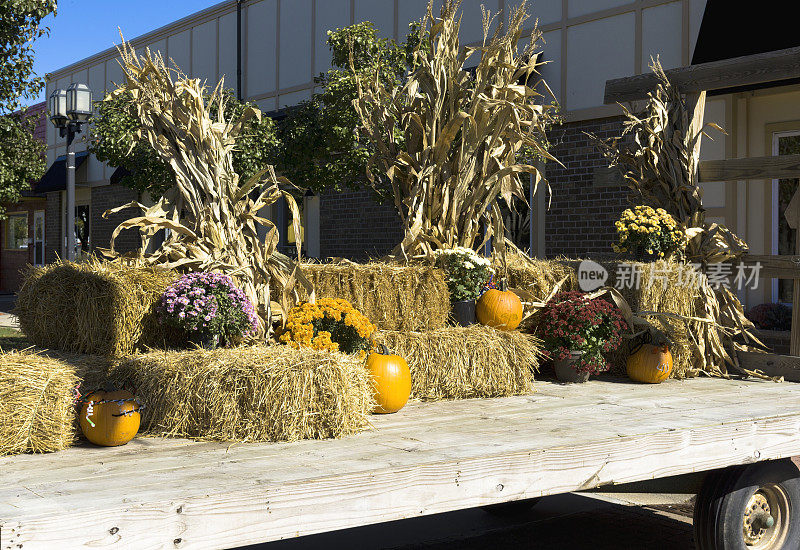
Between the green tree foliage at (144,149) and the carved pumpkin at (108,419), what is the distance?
5.96 metres

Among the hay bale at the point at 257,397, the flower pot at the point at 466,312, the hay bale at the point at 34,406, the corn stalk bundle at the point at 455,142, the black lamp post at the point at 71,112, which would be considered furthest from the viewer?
the black lamp post at the point at 71,112

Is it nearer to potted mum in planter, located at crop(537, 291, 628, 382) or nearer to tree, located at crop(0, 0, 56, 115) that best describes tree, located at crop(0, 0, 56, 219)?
tree, located at crop(0, 0, 56, 115)

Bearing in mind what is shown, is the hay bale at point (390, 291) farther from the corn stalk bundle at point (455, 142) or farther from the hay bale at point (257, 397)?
the hay bale at point (257, 397)

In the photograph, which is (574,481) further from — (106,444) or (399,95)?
(399,95)

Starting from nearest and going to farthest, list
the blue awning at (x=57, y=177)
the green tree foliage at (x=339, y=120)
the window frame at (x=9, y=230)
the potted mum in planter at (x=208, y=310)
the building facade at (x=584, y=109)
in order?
the potted mum in planter at (x=208, y=310) → the green tree foliage at (x=339, y=120) → the building facade at (x=584, y=109) → the blue awning at (x=57, y=177) → the window frame at (x=9, y=230)

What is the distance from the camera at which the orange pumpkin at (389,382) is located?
151 inches

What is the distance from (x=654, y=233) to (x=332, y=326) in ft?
7.42

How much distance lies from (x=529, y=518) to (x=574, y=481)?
2.29m

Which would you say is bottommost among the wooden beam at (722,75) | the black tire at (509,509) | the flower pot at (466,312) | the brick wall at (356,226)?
the black tire at (509,509)

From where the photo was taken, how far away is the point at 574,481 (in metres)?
2.87

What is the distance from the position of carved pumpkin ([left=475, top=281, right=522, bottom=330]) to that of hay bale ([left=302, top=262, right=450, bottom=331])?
0.72 feet

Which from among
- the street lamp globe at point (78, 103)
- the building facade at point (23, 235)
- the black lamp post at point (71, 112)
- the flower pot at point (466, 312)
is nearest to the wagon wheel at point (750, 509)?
the flower pot at point (466, 312)

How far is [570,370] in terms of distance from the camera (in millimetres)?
4898

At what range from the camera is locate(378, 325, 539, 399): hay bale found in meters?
4.32
